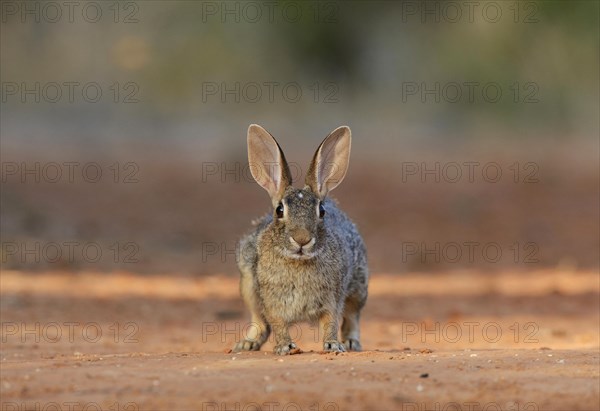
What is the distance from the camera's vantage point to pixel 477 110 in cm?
3481

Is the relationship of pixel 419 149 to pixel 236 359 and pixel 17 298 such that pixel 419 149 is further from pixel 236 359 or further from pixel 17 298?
pixel 236 359

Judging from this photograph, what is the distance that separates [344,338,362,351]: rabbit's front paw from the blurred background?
25.3 ft

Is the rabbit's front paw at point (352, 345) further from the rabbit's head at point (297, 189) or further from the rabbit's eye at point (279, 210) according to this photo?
the rabbit's eye at point (279, 210)

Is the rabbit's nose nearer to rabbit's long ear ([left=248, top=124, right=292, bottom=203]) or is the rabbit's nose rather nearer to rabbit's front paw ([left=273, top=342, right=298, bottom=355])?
rabbit's long ear ([left=248, top=124, right=292, bottom=203])

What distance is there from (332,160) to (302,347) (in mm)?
1990

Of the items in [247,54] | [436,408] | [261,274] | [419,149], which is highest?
[247,54]

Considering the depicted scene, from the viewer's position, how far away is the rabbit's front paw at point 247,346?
9156 millimetres

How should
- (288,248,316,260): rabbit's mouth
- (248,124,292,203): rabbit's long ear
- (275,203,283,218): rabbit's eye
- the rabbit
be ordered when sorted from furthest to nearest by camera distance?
1. (248,124,292,203): rabbit's long ear
2. (275,203,283,218): rabbit's eye
3. the rabbit
4. (288,248,316,260): rabbit's mouth

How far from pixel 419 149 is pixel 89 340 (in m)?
20.2

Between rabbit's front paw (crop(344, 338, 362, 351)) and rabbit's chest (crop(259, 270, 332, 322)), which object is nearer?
rabbit's chest (crop(259, 270, 332, 322))

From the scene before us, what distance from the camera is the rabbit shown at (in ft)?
28.2

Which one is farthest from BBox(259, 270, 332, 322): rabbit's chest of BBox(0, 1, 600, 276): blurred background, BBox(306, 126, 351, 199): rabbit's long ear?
BBox(0, 1, 600, 276): blurred background

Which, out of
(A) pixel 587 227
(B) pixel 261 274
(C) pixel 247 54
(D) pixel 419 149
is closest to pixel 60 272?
(B) pixel 261 274

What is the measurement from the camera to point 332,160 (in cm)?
929
